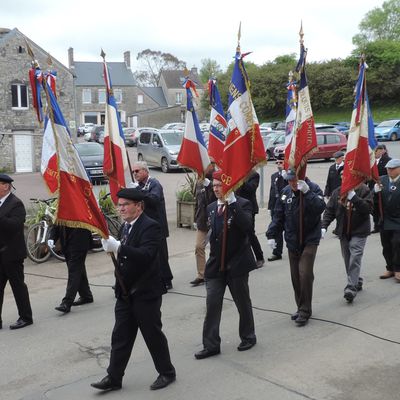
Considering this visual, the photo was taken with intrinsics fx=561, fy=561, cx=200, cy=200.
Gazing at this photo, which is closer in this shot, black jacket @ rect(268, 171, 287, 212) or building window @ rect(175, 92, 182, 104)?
black jacket @ rect(268, 171, 287, 212)

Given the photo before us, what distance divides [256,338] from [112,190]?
287cm

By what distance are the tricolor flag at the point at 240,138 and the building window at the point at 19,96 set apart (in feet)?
95.3

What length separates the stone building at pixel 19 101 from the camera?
106 feet

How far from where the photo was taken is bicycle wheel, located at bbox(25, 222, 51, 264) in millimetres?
A: 10922

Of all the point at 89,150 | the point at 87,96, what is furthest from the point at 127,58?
the point at 89,150

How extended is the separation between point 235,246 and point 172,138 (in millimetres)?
22660

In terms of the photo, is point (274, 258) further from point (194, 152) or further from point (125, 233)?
point (125, 233)

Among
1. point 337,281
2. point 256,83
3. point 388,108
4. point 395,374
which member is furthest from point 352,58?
point 395,374

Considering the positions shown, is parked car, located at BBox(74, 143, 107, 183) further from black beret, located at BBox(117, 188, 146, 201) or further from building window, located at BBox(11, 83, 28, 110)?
black beret, located at BBox(117, 188, 146, 201)

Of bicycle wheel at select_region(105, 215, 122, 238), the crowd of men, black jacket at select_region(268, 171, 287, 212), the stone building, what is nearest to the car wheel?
the stone building

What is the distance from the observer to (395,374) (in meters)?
5.25

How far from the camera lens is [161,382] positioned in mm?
5125

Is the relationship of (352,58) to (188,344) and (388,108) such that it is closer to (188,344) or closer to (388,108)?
(388,108)

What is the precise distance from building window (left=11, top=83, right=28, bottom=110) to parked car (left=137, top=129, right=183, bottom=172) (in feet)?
28.0
